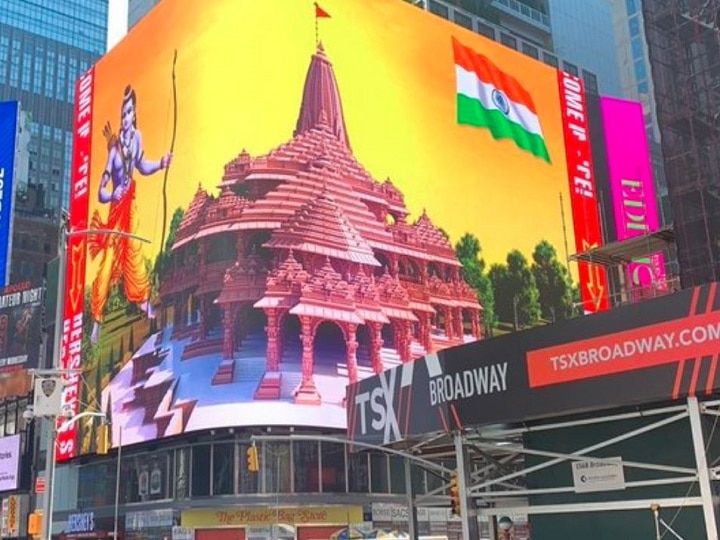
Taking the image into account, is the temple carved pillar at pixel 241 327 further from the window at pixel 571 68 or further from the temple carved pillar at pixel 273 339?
the window at pixel 571 68

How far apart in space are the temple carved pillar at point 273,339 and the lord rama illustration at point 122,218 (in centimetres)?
907

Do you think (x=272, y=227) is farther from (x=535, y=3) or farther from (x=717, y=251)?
(x=535, y=3)

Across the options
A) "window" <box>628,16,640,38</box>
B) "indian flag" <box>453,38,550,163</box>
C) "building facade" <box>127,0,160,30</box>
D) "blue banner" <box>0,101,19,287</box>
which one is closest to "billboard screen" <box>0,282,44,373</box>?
"building facade" <box>127,0,160,30</box>

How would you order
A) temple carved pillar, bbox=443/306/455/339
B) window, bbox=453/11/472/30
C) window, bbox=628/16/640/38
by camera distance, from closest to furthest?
temple carved pillar, bbox=443/306/455/339 < window, bbox=453/11/472/30 < window, bbox=628/16/640/38

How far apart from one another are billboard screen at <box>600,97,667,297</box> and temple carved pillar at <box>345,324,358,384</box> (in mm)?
26054

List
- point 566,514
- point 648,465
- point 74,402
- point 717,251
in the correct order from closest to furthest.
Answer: point 648,465 < point 566,514 < point 717,251 < point 74,402

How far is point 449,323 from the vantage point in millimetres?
54781

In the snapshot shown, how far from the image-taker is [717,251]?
117ft

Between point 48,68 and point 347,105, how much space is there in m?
120

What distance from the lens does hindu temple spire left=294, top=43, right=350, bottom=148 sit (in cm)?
5275

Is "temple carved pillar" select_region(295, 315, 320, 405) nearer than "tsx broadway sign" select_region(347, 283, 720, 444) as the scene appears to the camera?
No

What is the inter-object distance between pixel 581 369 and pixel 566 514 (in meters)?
3.64

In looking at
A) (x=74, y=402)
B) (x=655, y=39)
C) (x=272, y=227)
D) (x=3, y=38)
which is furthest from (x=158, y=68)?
(x=3, y=38)

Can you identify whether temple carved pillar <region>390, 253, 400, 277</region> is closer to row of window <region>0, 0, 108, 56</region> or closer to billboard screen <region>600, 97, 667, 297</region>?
billboard screen <region>600, 97, 667, 297</region>
